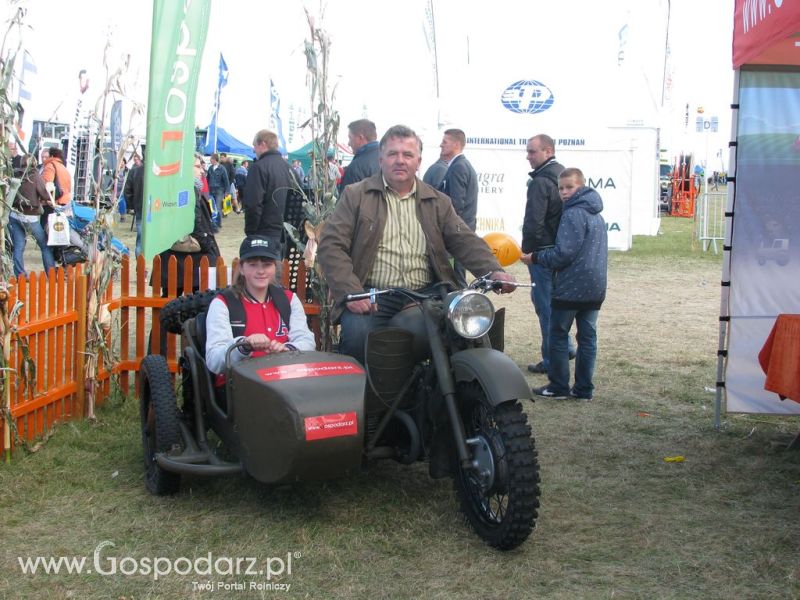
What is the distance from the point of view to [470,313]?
3.98 m

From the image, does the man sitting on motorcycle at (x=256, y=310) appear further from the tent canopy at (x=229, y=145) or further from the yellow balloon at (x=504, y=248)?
the tent canopy at (x=229, y=145)

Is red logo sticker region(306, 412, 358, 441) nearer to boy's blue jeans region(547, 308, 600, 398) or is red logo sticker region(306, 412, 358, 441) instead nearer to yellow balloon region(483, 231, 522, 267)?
boy's blue jeans region(547, 308, 600, 398)

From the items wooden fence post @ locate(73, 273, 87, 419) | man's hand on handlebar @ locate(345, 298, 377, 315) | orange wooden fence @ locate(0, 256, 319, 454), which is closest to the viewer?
man's hand on handlebar @ locate(345, 298, 377, 315)

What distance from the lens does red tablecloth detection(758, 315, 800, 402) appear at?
16.3 feet

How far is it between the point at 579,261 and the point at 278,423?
10.7ft

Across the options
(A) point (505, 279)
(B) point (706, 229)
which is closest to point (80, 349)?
(A) point (505, 279)

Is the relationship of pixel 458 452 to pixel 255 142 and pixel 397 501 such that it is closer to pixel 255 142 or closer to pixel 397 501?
pixel 397 501

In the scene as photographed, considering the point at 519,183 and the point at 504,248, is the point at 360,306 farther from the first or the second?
the point at 519,183

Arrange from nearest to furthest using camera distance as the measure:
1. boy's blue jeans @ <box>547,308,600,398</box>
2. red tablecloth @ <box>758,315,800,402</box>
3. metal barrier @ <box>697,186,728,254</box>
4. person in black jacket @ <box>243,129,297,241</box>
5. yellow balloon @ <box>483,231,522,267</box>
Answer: red tablecloth @ <box>758,315,800,402</box> → boy's blue jeans @ <box>547,308,600,398</box> → person in black jacket @ <box>243,129,297,241</box> → yellow balloon @ <box>483,231,522,267</box> → metal barrier @ <box>697,186,728,254</box>

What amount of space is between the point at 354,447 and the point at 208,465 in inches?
32.4

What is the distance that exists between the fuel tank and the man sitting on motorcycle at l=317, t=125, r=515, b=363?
602 mm

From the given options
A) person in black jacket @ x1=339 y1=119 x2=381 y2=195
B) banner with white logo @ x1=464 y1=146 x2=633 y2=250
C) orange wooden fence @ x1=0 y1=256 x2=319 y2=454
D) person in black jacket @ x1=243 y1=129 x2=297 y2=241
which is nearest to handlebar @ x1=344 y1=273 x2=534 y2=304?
orange wooden fence @ x1=0 y1=256 x2=319 y2=454

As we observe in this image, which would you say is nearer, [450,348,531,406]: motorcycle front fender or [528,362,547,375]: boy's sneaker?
[450,348,531,406]: motorcycle front fender

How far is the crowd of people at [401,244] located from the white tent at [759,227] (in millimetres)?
941
